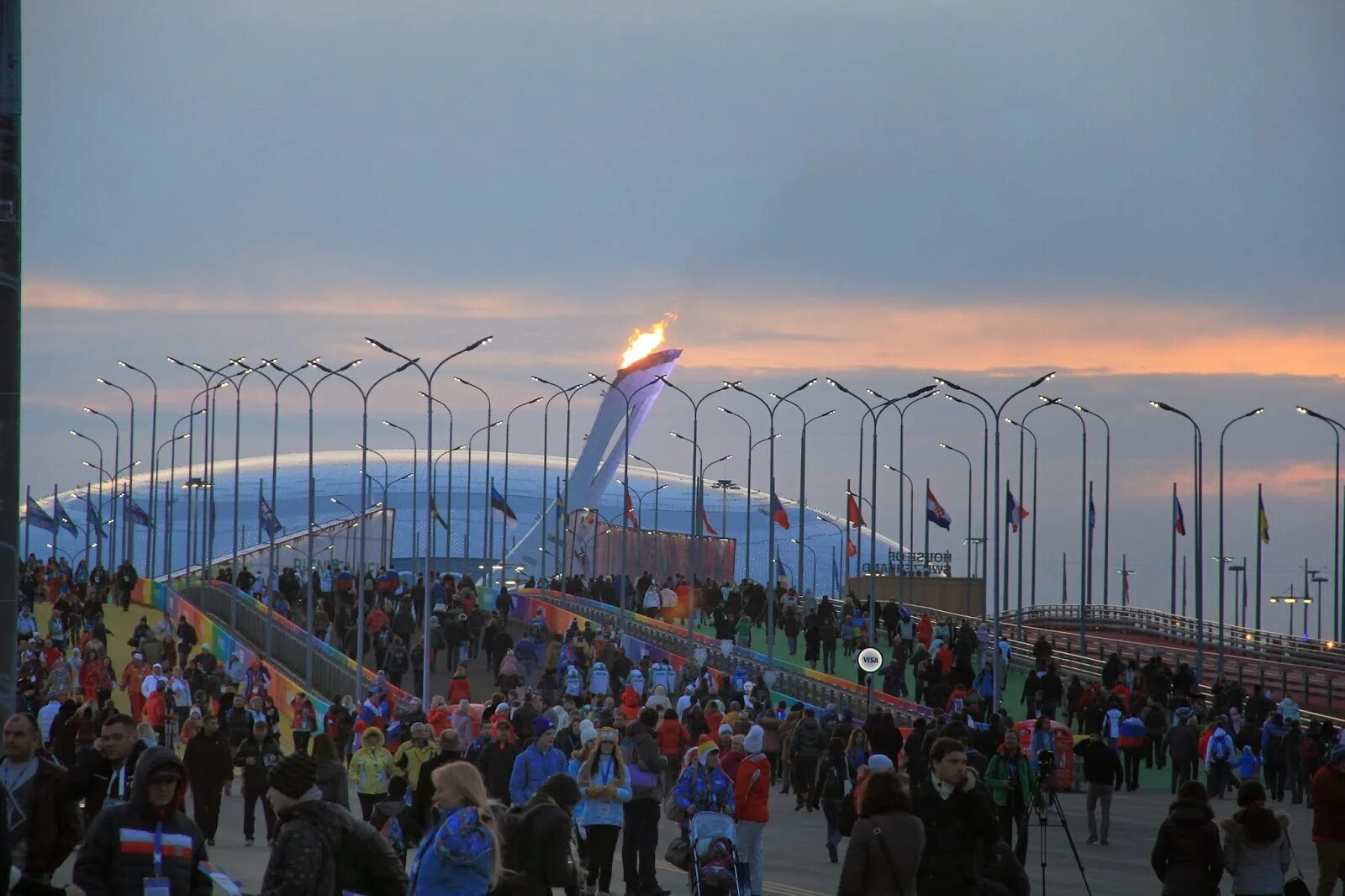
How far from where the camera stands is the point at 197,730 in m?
20.9

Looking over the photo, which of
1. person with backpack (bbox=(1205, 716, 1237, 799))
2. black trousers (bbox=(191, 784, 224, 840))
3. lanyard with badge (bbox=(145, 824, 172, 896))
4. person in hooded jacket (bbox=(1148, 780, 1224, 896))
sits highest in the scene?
lanyard with badge (bbox=(145, 824, 172, 896))

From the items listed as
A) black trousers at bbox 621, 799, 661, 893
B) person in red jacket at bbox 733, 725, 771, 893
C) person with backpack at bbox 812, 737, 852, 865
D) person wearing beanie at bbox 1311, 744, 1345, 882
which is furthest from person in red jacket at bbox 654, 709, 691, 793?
person wearing beanie at bbox 1311, 744, 1345, 882

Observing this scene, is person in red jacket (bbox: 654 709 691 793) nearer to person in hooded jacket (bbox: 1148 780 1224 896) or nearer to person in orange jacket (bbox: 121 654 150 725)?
person in orange jacket (bbox: 121 654 150 725)

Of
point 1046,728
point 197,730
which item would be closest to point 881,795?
point 197,730

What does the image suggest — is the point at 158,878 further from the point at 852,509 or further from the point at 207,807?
the point at 852,509

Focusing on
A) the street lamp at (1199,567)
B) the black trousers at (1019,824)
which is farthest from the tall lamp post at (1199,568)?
the black trousers at (1019,824)

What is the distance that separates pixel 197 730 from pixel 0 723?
10.4 meters

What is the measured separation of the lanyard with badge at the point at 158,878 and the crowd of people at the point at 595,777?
0.5 inches

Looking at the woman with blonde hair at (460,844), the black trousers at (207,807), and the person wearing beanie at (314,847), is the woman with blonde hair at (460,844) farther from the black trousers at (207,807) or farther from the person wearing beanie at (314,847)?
the black trousers at (207,807)

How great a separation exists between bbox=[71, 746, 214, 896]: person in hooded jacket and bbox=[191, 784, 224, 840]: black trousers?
11.4m

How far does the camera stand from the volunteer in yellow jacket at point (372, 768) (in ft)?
62.7

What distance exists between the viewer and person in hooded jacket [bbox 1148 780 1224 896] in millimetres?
12602

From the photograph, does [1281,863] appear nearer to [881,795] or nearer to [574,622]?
[881,795]

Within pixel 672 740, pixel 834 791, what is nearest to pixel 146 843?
pixel 834 791
